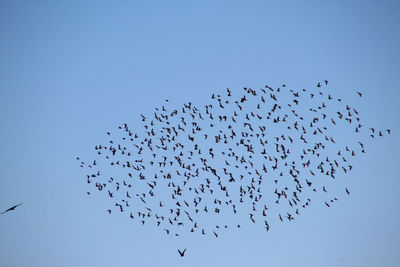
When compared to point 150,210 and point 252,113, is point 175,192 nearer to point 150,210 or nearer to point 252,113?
point 150,210

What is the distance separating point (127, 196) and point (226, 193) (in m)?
7.37

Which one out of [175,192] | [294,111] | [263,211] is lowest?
[263,211]

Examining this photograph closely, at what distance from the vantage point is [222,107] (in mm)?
27391

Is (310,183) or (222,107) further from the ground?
(222,107)

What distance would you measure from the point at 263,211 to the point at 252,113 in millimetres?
6762

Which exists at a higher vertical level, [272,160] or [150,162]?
[150,162]

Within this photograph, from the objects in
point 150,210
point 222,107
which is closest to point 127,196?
point 150,210

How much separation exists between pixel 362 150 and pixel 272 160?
611 cm

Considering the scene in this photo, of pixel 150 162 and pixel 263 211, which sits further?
pixel 150 162

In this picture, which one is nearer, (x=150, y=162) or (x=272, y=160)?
(x=272, y=160)

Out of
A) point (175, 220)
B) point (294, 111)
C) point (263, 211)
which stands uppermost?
point (294, 111)

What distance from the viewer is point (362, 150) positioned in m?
25.8

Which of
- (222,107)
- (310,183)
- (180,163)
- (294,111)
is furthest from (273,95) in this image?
(180,163)

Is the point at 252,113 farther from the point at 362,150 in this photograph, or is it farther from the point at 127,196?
the point at 127,196
